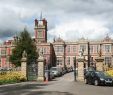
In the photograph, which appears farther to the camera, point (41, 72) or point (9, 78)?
point (41, 72)

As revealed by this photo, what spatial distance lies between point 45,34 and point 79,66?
69693mm

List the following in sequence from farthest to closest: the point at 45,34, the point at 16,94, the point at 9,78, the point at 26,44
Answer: the point at 45,34
the point at 26,44
the point at 9,78
the point at 16,94

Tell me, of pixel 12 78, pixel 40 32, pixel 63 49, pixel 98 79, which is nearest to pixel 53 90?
pixel 98 79

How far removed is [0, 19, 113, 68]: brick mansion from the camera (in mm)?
96250

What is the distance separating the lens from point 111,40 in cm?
9644

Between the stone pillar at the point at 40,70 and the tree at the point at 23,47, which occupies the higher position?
the tree at the point at 23,47

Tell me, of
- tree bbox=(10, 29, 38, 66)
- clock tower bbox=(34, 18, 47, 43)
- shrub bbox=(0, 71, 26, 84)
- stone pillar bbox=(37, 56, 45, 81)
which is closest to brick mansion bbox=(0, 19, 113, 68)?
clock tower bbox=(34, 18, 47, 43)

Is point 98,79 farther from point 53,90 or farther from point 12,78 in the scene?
point 12,78

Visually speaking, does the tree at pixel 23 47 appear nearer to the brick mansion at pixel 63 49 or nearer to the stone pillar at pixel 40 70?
the brick mansion at pixel 63 49

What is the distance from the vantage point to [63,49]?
100250mm

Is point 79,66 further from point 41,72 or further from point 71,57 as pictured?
point 71,57

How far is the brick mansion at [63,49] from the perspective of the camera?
96.2 metres

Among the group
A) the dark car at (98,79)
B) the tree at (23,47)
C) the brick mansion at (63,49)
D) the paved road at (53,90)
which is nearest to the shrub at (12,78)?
the paved road at (53,90)

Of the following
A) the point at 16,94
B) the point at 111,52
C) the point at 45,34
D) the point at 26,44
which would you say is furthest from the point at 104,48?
the point at 16,94
